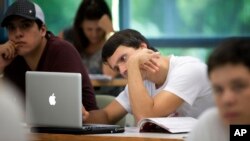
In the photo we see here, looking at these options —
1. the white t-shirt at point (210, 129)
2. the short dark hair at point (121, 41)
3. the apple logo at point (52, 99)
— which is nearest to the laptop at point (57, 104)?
the apple logo at point (52, 99)

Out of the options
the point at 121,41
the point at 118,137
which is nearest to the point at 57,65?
the point at 121,41

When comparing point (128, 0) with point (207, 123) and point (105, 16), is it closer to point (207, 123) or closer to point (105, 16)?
point (105, 16)

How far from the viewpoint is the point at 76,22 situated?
5973mm

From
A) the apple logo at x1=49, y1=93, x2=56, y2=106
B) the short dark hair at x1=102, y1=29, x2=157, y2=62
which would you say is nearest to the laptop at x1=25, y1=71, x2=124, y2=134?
the apple logo at x1=49, y1=93, x2=56, y2=106

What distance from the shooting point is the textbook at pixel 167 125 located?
2648 mm

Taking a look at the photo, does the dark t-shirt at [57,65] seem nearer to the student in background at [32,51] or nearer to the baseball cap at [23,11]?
the student in background at [32,51]

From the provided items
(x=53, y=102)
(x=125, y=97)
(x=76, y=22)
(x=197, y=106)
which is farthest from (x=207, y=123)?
(x=76, y=22)

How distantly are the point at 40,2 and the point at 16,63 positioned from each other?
3432 mm

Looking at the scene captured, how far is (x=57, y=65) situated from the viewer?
356 cm

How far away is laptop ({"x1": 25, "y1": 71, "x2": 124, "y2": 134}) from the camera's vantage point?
2.70 m

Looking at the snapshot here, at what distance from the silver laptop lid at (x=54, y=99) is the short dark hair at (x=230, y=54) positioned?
4.94 feet

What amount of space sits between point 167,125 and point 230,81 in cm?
152

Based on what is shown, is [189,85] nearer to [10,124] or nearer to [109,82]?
[10,124]

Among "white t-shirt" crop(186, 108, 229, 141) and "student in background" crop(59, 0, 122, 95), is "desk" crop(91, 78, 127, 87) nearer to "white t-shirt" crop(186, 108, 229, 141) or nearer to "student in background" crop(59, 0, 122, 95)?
"student in background" crop(59, 0, 122, 95)
